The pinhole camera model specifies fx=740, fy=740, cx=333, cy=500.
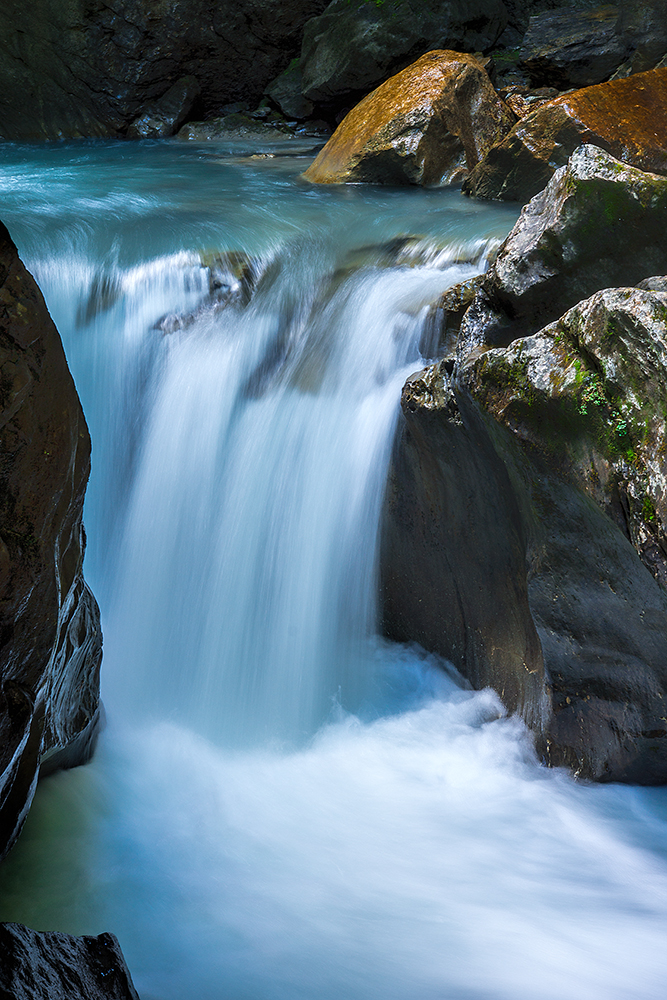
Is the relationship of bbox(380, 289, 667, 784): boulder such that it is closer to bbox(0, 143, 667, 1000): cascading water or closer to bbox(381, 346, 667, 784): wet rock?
bbox(381, 346, 667, 784): wet rock

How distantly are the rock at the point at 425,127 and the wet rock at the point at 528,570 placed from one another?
16.5 feet

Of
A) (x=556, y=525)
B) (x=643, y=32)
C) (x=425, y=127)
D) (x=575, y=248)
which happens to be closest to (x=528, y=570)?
(x=556, y=525)

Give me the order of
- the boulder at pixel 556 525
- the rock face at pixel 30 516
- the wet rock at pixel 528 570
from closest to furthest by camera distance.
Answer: the rock face at pixel 30 516 < the boulder at pixel 556 525 < the wet rock at pixel 528 570

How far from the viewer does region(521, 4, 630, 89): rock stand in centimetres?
999

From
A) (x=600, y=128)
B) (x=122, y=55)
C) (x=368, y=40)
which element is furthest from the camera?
(x=122, y=55)

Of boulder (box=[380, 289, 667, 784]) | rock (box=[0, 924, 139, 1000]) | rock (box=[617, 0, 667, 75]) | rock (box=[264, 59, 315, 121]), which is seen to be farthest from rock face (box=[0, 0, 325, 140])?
rock (box=[0, 924, 139, 1000])

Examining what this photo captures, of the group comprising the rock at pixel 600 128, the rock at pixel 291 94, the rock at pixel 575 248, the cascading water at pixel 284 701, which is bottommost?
the cascading water at pixel 284 701

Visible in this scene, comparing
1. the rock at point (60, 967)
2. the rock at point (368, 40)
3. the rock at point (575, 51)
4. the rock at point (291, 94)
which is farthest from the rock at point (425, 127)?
the rock at point (60, 967)

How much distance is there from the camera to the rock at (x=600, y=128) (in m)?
6.10

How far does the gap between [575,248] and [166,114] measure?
1234 centimetres

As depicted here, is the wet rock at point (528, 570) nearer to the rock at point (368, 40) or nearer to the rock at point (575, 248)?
the rock at point (575, 248)

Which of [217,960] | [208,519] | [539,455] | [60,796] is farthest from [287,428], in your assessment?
[217,960]

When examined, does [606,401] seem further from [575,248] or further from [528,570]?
[575,248]

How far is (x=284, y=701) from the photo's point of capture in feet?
13.1
